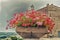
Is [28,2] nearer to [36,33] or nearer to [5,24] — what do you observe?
[5,24]

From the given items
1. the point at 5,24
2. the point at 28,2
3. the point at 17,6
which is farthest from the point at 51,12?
the point at 5,24

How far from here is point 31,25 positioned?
173cm

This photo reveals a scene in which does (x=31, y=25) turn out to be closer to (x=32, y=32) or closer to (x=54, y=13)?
(x=32, y=32)

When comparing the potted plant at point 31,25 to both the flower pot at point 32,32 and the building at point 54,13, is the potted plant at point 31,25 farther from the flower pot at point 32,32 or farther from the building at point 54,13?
the building at point 54,13

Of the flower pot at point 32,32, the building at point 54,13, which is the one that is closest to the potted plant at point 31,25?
the flower pot at point 32,32

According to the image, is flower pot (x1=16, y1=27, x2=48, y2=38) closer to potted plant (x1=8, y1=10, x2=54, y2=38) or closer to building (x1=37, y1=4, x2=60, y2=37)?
potted plant (x1=8, y1=10, x2=54, y2=38)

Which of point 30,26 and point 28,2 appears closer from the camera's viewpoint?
point 30,26

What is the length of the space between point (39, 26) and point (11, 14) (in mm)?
524

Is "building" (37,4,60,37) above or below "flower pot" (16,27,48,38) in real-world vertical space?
above

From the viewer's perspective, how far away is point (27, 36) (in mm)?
1672

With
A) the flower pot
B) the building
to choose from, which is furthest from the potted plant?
the building

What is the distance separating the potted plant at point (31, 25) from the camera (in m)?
1.68

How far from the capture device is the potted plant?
1676 millimetres

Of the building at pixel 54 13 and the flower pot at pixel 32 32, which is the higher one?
the building at pixel 54 13
